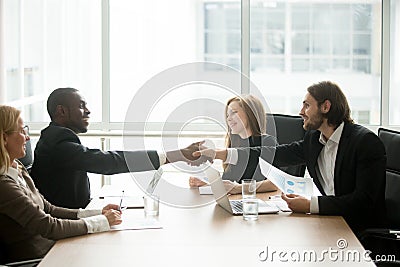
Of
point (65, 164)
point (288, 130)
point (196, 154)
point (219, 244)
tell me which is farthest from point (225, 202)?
point (288, 130)

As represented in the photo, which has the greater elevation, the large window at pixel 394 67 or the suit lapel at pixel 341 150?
the large window at pixel 394 67

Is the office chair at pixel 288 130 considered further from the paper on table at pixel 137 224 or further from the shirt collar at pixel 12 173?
the shirt collar at pixel 12 173

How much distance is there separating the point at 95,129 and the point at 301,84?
1680 millimetres

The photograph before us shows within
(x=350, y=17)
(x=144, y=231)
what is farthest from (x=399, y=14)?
(x=144, y=231)

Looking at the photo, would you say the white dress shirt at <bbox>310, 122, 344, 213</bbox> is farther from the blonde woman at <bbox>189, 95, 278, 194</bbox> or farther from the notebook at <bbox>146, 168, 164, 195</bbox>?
the notebook at <bbox>146, 168, 164, 195</bbox>

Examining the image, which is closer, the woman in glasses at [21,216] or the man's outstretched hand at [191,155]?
the woman in glasses at [21,216]

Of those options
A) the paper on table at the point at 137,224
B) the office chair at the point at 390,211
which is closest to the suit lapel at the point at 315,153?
the office chair at the point at 390,211

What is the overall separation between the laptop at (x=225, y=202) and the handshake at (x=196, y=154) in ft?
1.55

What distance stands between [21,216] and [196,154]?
4.13ft

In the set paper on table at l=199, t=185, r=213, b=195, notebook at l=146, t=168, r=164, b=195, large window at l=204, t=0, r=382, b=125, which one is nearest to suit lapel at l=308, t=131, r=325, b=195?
paper on table at l=199, t=185, r=213, b=195

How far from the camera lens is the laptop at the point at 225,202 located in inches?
114

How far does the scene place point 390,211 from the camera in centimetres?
310

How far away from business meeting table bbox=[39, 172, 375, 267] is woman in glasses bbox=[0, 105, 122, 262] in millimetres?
62

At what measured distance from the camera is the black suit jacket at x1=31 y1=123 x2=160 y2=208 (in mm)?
3346
